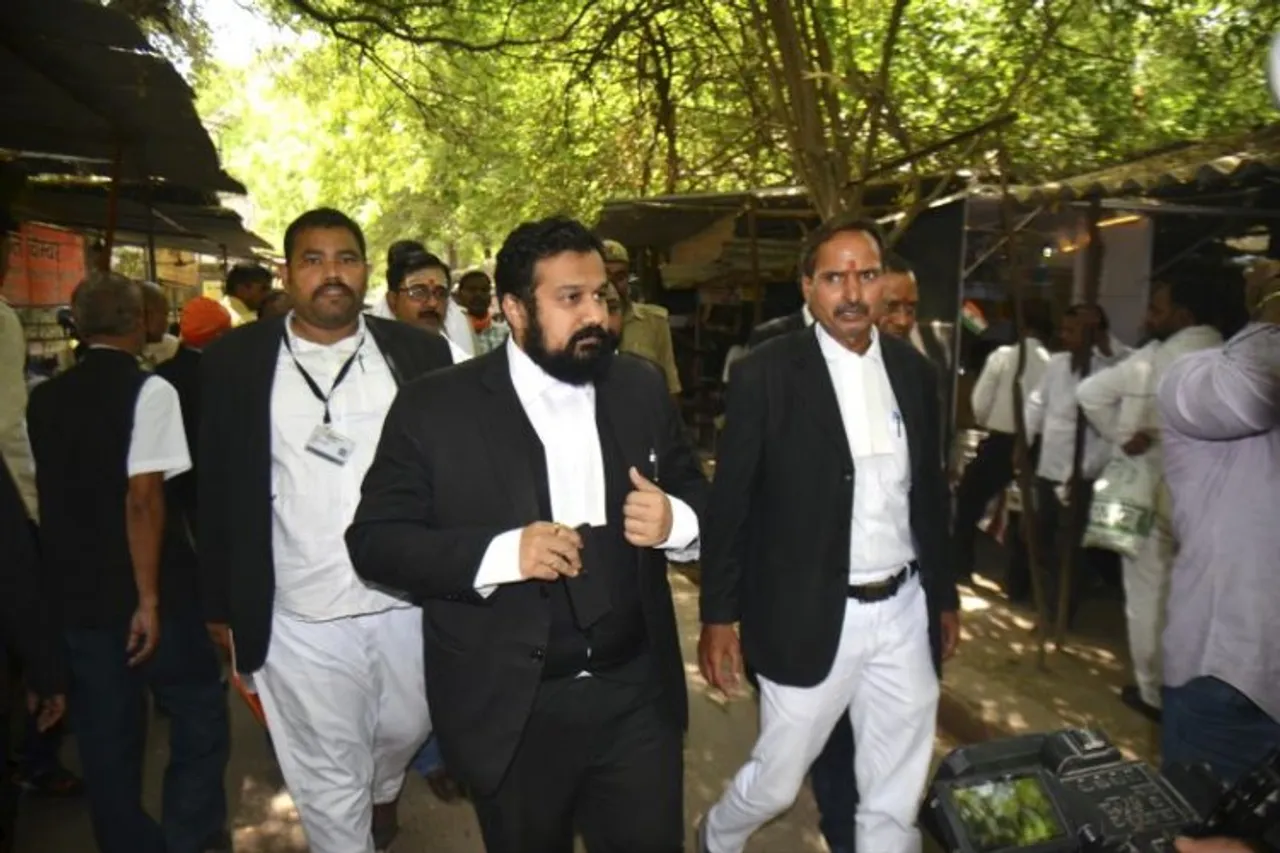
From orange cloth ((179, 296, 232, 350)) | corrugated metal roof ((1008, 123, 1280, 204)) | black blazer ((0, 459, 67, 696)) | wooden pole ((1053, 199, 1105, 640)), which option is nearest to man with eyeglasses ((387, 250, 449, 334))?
orange cloth ((179, 296, 232, 350))

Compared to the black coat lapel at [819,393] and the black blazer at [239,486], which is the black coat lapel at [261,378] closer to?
the black blazer at [239,486]

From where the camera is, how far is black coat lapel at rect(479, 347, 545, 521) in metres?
2.47

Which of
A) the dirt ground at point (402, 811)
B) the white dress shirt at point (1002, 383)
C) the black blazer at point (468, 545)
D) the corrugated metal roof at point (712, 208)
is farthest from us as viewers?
the corrugated metal roof at point (712, 208)

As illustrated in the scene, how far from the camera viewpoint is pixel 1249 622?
264cm

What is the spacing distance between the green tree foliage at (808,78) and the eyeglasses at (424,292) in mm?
2552

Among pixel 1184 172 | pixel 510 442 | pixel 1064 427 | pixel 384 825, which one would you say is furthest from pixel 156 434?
pixel 1064 427

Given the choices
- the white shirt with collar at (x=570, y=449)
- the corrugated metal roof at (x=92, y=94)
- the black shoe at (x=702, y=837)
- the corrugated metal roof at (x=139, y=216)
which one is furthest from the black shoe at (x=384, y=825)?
the corrugated metal roof at (x=139, y=216)

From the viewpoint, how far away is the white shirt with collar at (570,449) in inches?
99.3

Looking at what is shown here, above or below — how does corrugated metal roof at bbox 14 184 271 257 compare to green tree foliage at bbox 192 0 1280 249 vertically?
below

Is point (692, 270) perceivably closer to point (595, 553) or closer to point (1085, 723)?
point (1085, 723)

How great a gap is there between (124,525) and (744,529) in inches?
78.4

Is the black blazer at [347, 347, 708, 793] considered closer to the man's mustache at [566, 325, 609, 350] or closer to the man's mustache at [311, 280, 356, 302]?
the man's mustache at [566, 325, 609, 350]

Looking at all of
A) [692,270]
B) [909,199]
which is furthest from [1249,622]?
[692,270]

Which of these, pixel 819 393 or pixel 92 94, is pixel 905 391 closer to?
pixel 819 393
